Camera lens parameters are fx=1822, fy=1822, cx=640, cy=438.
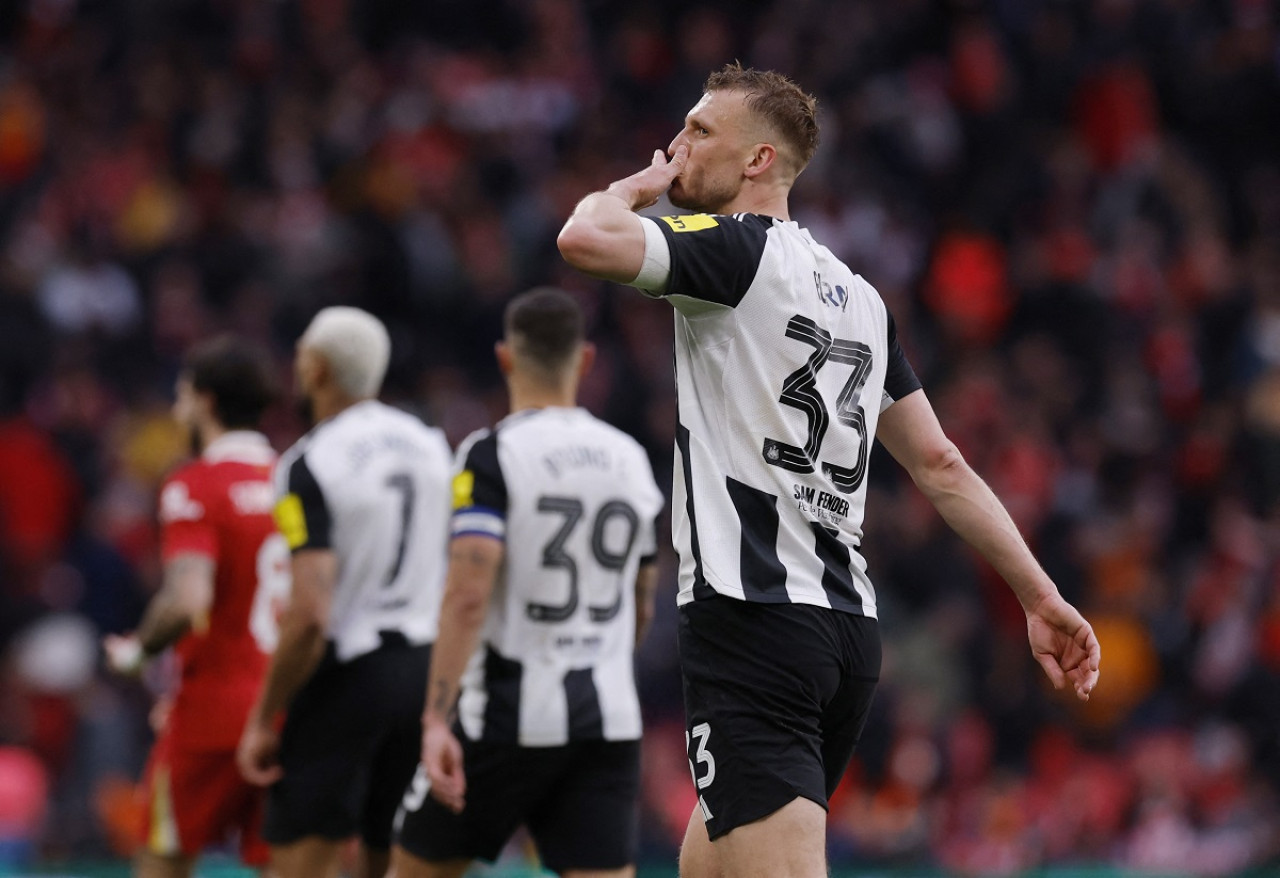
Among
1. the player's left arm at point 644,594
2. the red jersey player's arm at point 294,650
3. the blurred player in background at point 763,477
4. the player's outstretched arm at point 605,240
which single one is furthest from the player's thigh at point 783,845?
the red jersey player's arm at point 294,650

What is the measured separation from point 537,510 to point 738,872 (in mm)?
1848

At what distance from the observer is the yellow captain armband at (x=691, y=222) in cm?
441

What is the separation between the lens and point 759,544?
4.54m

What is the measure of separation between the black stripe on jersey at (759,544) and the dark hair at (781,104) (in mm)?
913

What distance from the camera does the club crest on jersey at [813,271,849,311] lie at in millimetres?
4637

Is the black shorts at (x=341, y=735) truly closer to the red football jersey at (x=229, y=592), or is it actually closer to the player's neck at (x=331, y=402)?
the red football jersey at (x=229, y=592)

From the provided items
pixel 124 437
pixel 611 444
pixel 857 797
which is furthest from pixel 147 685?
pixel 611 444

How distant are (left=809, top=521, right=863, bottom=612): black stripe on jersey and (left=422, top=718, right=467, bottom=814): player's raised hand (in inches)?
63.5

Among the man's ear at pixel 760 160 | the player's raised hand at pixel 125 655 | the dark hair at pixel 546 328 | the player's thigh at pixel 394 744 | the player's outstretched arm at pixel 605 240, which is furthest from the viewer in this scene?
the player's raised hand at pixel 125 655

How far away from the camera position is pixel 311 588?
6.31 metres

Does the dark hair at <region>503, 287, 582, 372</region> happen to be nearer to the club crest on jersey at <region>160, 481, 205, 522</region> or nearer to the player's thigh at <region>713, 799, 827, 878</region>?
the club crest on jersey at <region>160, 481, 205, 522</region>

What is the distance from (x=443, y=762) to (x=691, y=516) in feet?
5.05

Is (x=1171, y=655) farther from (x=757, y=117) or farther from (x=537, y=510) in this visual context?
(x=757, y=117)

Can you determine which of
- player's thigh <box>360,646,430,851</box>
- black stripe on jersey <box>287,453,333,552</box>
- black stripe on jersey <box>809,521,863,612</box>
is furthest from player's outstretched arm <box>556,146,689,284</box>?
player's thigh <box>360,646,430,851</box>
